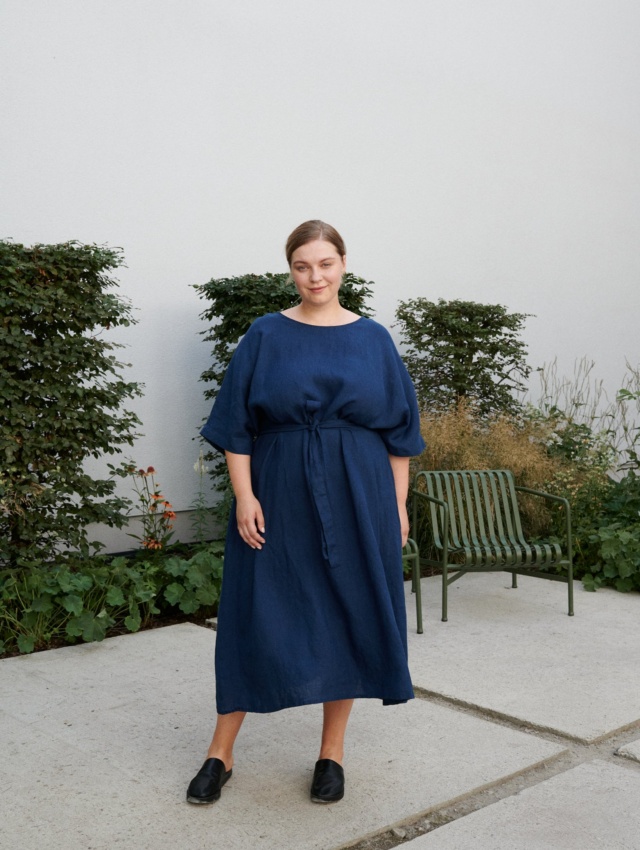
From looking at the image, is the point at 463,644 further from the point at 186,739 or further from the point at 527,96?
the point at 527,96

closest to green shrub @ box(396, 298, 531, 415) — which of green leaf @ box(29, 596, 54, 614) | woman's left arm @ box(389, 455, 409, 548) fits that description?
green leaf @ box(29, 596, 54, 614)

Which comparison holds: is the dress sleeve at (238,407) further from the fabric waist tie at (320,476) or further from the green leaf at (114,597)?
the green leaf at (114,597)

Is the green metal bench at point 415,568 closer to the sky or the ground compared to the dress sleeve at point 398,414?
closer to the ground

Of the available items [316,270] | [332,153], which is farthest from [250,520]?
[332,153]

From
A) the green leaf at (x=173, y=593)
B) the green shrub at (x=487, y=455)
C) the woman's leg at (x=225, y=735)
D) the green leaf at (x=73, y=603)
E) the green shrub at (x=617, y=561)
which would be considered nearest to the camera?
the woman's leg at (x=225, y=735)

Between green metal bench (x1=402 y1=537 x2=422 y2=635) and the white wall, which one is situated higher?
the white wall

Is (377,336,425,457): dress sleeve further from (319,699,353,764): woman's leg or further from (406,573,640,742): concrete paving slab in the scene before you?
(406,573,640,742): concrete paving slab

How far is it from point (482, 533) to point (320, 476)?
9.54 feet

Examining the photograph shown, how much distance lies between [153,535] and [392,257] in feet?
11.0

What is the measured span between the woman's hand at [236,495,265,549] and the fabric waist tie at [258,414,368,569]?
0.17 meters

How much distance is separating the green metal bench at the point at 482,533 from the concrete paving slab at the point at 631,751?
152 centimetres

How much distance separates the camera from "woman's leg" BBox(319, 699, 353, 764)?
9.13 feet

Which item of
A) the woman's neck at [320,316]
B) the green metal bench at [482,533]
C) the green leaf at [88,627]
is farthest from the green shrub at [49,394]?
the woman's neck at [320,316]

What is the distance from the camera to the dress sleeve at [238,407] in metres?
2.69
